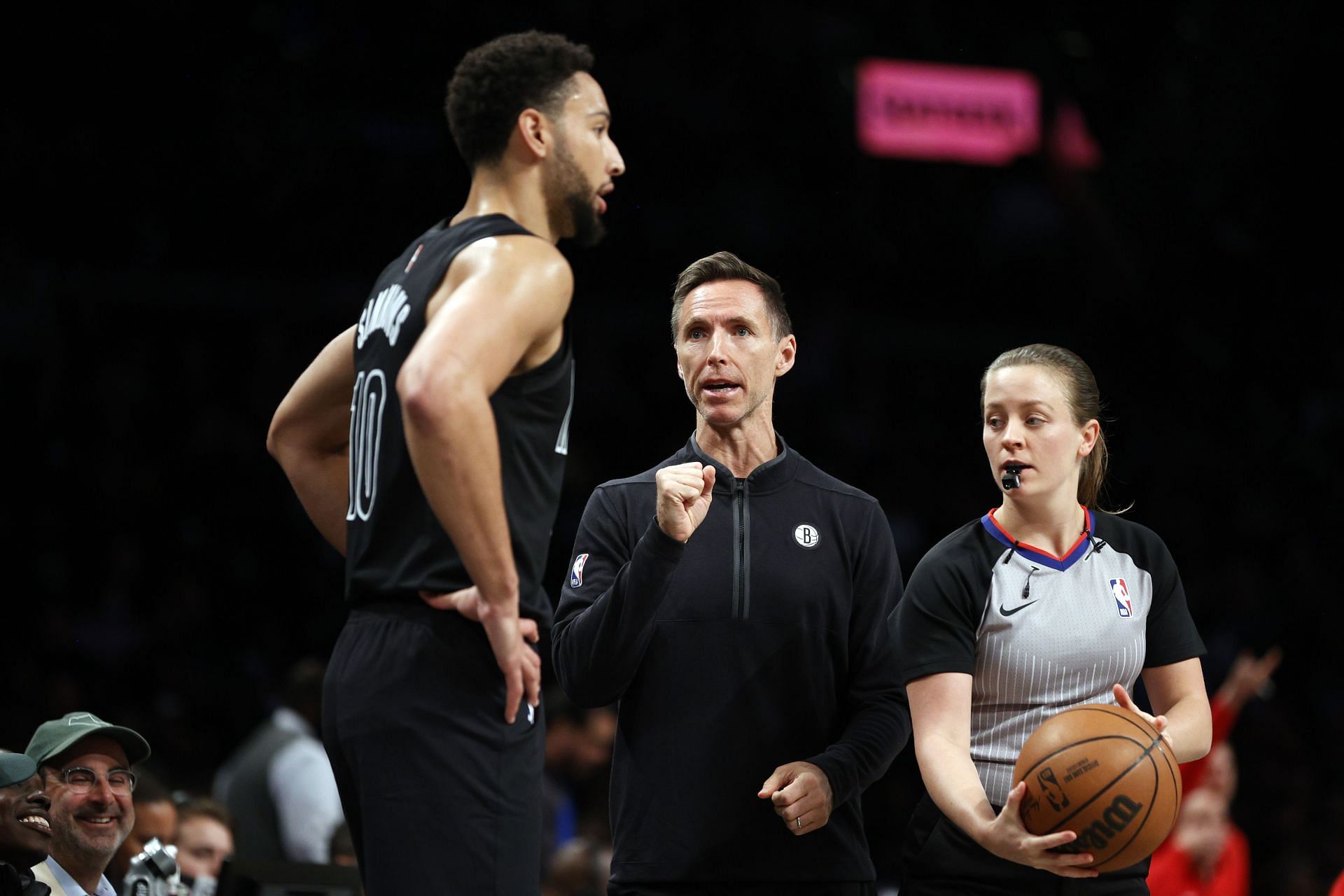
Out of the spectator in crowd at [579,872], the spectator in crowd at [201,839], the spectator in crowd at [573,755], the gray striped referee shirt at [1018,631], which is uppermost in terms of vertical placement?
the gray striped referee shirt at [1018,631]

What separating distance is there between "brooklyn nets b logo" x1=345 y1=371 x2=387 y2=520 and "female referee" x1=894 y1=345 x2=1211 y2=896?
127 centimetres

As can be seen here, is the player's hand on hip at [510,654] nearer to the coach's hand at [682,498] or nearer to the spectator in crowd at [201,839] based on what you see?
the coach's hand at [682,498]

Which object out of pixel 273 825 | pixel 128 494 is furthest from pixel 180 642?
pixel 273 825

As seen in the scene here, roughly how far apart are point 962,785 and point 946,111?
565 inches

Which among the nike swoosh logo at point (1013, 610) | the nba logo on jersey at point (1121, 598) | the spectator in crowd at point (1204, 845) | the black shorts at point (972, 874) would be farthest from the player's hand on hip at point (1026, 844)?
the spectator in crowd at point (1204, 845)

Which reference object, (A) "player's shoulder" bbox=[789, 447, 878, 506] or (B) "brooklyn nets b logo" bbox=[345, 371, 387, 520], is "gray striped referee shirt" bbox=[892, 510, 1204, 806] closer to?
(A) "player's shoulder" bbox=[789, 447, 878, 506]

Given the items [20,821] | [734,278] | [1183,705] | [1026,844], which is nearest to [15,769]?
[20,821]

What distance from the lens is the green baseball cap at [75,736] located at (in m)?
4.08

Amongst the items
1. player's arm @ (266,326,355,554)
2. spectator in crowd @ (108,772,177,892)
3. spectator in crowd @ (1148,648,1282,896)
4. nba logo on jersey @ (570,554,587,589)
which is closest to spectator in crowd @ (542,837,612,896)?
spectator in crowd @ (108,772,177,892)

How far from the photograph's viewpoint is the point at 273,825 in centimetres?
690

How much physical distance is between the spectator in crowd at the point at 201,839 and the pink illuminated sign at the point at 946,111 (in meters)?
12.2

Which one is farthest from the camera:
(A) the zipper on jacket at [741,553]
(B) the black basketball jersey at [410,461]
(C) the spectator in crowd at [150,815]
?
(C) the spectator in crowd at [150,815]

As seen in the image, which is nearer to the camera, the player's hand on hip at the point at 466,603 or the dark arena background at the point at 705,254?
the player's hand on hip at the point at 466,603

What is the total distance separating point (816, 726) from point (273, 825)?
411 centimetres
